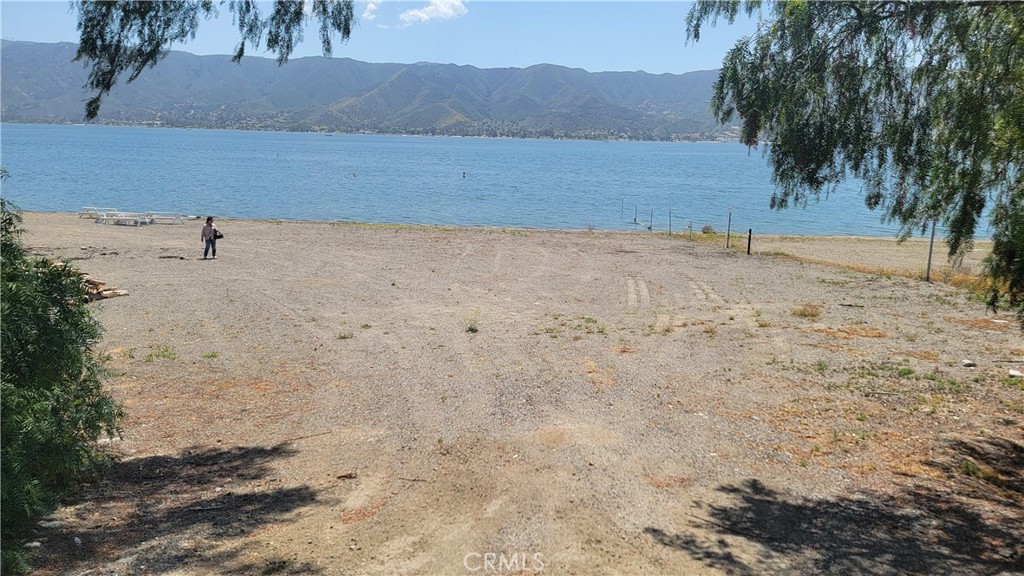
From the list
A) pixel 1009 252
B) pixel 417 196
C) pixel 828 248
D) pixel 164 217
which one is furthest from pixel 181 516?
pixel 417 196

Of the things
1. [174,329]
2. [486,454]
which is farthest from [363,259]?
[486,454]

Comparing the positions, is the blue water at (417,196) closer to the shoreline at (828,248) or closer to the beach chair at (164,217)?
the shoreline at (828,248)

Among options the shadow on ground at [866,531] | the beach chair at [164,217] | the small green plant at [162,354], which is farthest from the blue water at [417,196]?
the shadow on ground at [866,531]

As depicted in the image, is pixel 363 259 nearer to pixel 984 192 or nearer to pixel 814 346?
pixel 814 346

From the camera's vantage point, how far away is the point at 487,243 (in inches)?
1390

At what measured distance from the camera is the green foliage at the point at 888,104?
8.35m

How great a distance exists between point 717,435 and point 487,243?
2549cm

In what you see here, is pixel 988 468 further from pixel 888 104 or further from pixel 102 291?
pixel 102 291

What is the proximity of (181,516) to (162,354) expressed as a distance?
747 centimetres

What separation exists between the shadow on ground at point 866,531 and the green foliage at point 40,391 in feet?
19.3

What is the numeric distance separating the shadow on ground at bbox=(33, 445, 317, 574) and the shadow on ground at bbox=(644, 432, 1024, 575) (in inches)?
160

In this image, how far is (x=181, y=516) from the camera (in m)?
7.79

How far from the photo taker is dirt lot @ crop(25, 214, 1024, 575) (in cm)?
719

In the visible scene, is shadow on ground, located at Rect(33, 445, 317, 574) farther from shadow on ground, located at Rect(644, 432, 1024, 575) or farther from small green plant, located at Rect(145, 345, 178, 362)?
small green plant, located at Rect(145, 345, 178, 362)
